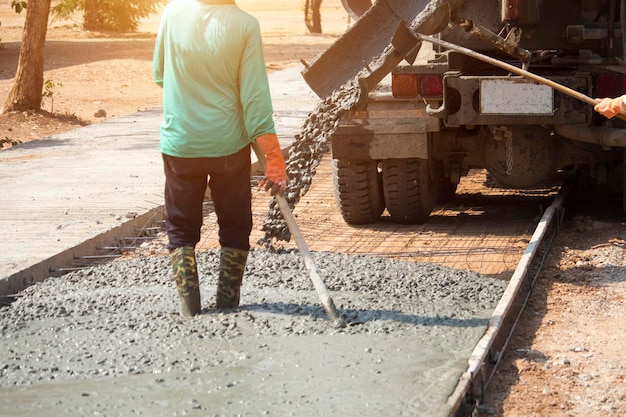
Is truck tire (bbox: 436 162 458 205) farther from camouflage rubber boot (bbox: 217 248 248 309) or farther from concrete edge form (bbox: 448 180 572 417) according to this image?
camouflage rubber boot (bbox: 217 248 248 309)

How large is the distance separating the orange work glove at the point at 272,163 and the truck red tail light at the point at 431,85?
3062mm

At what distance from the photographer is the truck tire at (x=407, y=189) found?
9109 millimetres

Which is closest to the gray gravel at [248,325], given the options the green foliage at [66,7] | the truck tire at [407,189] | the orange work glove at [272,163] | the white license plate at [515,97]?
the orange work glove at [272,163]

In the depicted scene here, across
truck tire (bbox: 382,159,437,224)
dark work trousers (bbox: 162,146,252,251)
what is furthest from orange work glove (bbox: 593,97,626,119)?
truck tire (bbox: 382,159,437,224)

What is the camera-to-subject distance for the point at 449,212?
992 cm

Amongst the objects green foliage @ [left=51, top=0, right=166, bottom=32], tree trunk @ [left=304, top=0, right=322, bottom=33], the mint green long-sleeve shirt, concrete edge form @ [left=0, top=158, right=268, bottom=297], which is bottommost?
tree trunk @ [left=304, top=0, right=322, bottom=33]

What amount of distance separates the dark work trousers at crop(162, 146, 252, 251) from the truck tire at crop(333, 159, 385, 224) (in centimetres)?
298

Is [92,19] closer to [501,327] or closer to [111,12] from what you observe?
[111,12]

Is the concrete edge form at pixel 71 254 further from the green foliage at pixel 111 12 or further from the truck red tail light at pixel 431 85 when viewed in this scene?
the green foliage at pixel 111 12

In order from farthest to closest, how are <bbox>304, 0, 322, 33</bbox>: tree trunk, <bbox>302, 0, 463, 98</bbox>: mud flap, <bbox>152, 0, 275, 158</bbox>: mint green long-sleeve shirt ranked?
<bbox>304, 0, 322, 33</bbox>: tree trunk → <bbox>302, 0, 463, 98</bbox>: mud flap → <bbox>152, 0, 275, 158</bbox>: mint green long-sleeve shirt

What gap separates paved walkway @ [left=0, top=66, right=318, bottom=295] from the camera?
26.1 feet

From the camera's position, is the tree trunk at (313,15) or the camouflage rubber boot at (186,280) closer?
the camouflage rubber boot at (186,280)

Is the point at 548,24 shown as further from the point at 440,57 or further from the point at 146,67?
the point at 146,67

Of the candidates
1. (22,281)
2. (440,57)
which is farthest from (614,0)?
(22,281)
